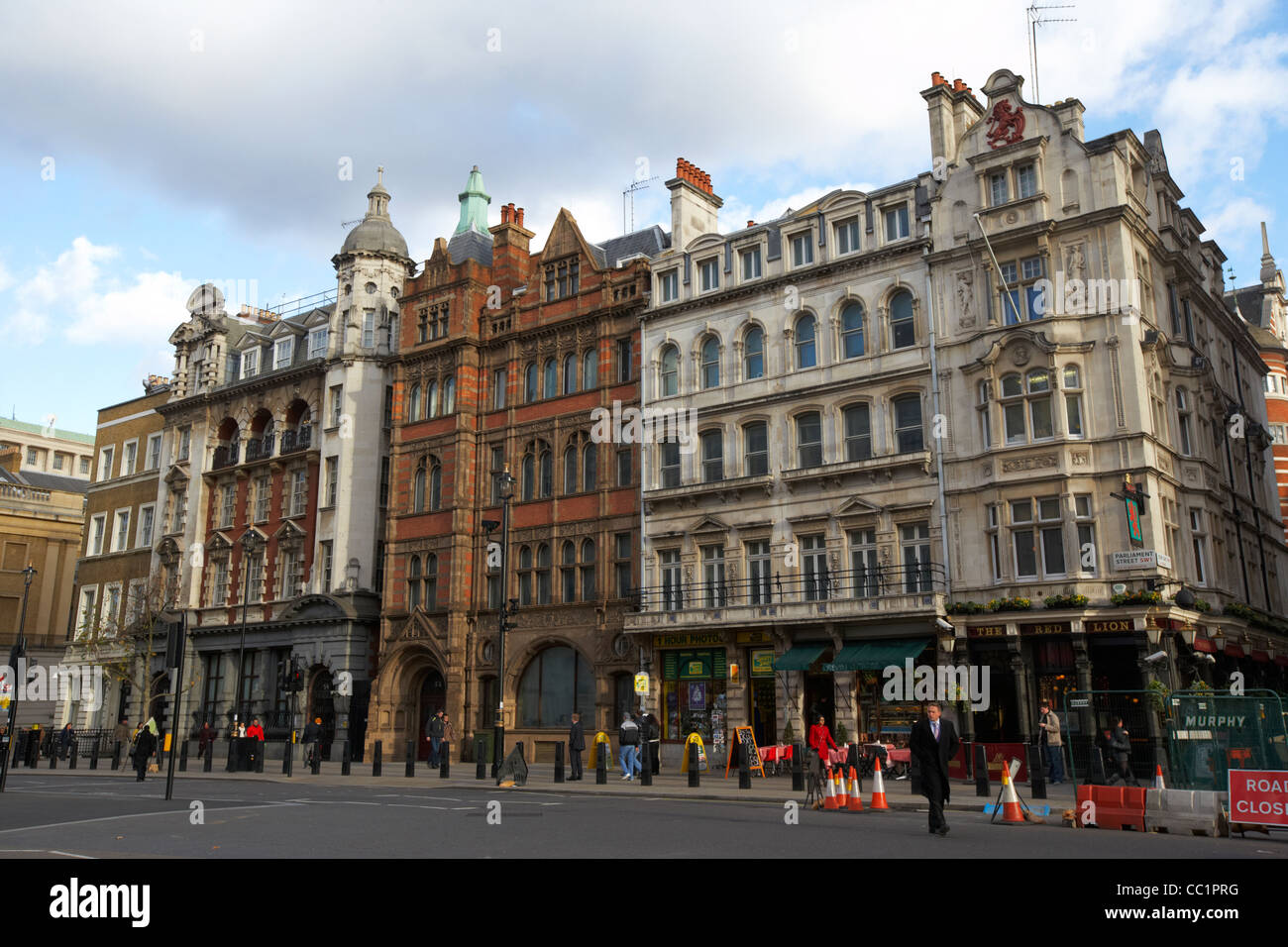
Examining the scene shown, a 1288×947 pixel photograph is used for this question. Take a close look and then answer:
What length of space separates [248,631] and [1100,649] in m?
34.5

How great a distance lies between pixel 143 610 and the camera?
1954 inches

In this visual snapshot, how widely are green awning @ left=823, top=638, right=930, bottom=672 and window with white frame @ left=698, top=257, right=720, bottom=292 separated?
43.1 feet

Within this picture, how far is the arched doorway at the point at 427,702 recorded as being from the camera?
40250mm

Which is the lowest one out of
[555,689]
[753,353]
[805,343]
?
[555,689]

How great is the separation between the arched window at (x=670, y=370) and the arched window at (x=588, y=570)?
19.3 ft

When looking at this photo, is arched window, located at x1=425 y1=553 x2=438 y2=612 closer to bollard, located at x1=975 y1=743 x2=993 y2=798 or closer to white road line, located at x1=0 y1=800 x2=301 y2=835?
white road line, located at x1=0 y1=800 x2=301 y2=835

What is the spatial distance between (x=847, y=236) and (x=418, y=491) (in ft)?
63.9

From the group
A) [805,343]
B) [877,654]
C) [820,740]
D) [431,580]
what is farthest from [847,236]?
[431,580]

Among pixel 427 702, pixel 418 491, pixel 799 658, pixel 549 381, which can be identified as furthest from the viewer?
pixel 418 491

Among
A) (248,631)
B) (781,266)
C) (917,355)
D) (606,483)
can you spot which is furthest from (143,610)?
(917,355)

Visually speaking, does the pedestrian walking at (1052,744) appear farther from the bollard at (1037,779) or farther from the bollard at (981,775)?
the bollard at (1037,779)

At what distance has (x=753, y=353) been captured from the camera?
34.7m

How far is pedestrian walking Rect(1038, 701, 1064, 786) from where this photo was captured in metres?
23.9

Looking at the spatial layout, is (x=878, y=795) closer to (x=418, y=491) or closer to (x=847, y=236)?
(x=847, y=236)
